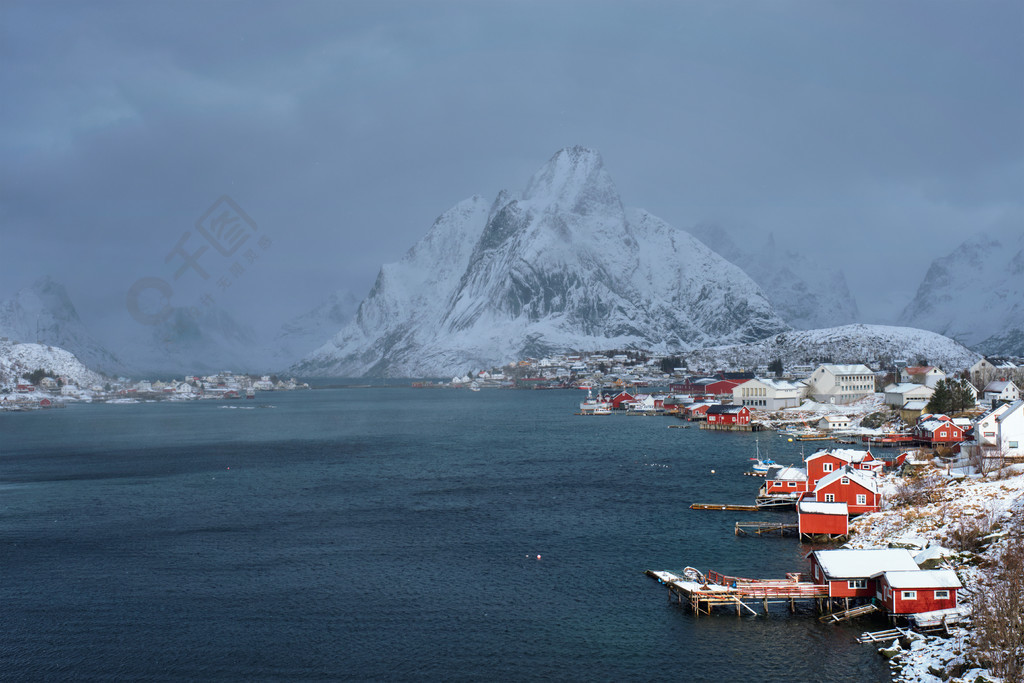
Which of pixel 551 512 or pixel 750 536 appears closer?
pixel 750 536

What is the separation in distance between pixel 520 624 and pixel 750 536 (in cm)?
1635

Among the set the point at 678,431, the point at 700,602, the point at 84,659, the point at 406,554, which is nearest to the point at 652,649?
the point at 700,602

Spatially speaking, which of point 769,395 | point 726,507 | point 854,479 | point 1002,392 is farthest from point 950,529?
point 769,395

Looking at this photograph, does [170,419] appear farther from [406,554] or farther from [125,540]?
[406,554]

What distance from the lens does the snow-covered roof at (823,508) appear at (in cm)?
4131

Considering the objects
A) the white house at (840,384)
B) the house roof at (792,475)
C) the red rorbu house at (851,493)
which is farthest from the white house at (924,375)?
the red rorbu house at (851,493)

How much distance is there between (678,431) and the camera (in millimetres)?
100250

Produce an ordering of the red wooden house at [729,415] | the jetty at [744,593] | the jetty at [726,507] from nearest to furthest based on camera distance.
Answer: the jetty at [744,593] → the jetty at [726,507] → the red wooden house at [729,415]

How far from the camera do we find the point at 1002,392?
9019 cm

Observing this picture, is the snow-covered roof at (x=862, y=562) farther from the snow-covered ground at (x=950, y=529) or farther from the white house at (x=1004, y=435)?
the white house at (x=1004, y=435)

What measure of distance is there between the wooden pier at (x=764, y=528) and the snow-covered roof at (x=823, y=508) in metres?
1.88

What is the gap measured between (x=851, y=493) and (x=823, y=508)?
403 cm

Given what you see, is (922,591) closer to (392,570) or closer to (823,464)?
(392,570)

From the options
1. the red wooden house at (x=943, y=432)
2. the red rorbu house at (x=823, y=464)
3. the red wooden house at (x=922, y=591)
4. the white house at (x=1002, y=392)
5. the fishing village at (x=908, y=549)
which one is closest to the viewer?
the fishing village at (x=908, y=549)
